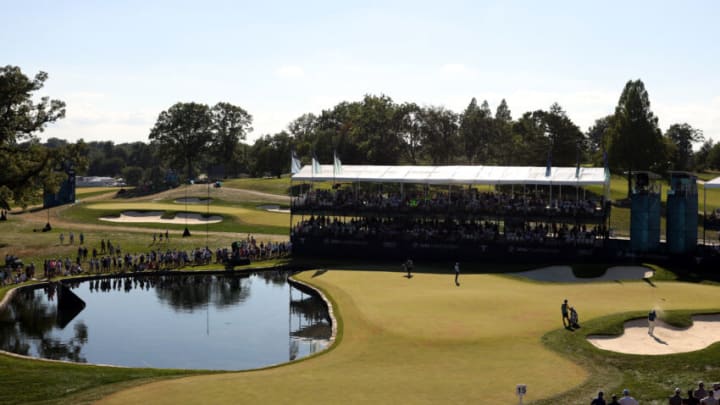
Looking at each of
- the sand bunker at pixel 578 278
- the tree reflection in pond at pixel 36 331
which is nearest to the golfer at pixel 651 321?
the sand bunker at pixel 578 278

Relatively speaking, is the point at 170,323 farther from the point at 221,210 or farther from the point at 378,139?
the point at 378,139

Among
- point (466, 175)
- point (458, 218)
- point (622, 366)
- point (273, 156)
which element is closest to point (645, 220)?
point (458, 218)

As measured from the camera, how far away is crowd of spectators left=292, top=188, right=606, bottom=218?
5731 cm

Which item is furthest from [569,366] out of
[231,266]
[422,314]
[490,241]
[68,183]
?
[68,183]

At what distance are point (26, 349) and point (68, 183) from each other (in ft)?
214

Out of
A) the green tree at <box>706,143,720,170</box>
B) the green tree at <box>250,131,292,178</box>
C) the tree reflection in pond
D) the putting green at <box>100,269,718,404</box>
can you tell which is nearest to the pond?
the tree reflection in pond

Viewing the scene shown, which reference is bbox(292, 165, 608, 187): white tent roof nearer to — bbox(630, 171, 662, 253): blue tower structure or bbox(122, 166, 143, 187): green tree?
bbox(630, 171, 662, 253): blue tower structure

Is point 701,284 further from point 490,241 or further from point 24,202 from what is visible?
point 24,202

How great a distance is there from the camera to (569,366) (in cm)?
2861

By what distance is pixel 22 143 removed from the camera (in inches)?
2341

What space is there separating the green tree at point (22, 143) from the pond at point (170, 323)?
1152 cm

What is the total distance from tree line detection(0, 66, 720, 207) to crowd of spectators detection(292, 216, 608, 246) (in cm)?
800

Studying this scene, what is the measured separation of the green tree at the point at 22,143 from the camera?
55438 millimetres

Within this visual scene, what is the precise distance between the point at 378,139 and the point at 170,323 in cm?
8162
